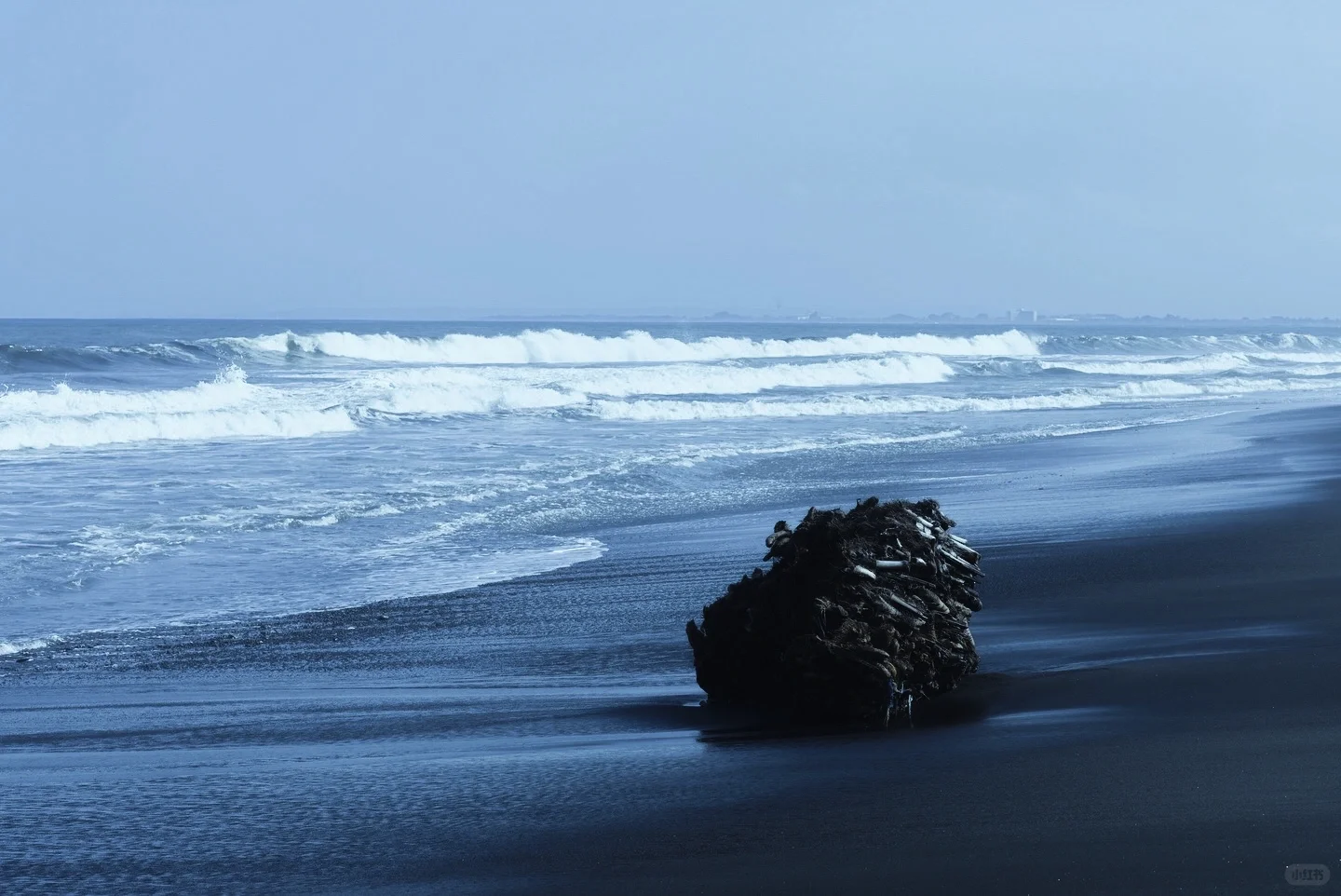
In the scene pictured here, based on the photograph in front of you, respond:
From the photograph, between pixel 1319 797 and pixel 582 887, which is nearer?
pixel 582 887

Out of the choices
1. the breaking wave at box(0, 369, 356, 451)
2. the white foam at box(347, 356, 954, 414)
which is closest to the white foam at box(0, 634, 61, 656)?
the breaking wave at box(0, 369, 356, 451)

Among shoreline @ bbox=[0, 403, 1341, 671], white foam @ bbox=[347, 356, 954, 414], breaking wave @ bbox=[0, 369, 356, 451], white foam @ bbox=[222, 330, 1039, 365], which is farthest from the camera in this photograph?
white foam @ bbox=[222, 330, 1039, 365]

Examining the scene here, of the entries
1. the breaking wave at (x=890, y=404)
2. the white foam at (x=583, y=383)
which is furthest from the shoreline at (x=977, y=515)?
the white foam at (x=583, y=383)

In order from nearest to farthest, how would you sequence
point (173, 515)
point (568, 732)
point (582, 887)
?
point (582, 887) → point (568, 732) → point (173, 515)

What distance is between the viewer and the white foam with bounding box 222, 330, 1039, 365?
187 ft

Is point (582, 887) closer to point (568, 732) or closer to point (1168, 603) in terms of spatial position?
point (568, 732)

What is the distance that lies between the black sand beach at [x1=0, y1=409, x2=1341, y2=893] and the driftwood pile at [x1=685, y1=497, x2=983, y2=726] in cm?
19

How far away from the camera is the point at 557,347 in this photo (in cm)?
6462

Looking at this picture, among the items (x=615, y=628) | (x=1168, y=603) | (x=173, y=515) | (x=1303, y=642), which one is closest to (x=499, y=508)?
(x=173, y=515)

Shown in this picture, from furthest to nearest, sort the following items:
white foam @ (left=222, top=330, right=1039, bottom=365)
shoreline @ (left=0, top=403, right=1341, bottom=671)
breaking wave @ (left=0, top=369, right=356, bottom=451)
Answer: white foam @ (left=222, top=330, right=1039, bottom=365) < breaking wave @ (left=0, top=369, right=356, bottom=451) < shoreline @ (left=0, top=403, right=1341, bottom=671)

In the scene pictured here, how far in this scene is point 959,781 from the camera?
14.4 feet

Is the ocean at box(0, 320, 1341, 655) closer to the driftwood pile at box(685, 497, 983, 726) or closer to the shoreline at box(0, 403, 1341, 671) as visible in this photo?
the shoreline at box(0, 403, 1341, 671)

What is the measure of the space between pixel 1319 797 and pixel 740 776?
1805mm

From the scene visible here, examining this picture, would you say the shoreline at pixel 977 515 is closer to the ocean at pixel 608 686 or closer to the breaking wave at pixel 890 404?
the ocean at pixel 608 686
